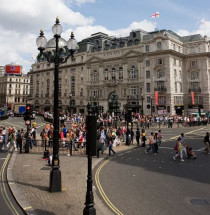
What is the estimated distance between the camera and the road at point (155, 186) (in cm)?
711

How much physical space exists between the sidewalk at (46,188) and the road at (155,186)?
753 millimetres

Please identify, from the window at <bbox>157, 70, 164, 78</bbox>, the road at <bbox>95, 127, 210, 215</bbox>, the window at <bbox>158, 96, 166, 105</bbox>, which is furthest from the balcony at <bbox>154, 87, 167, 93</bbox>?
the road at <bbox>95, 127, 210, 215</bbox>

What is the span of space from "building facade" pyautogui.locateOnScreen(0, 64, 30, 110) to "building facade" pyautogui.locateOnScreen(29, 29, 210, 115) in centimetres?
5315

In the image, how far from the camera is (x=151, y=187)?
9.02m

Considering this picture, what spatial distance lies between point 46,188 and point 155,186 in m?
4.50

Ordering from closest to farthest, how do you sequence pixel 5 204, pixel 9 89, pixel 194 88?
pixel 5 204
pixel 194 88
pixel 9 89

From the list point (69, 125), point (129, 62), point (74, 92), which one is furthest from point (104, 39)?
point (69, 125)

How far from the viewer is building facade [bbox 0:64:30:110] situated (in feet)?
347

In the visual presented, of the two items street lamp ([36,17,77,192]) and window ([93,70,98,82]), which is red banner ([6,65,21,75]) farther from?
street lamp ([36,17,77,192])

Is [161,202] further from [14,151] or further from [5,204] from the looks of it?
[14,151]

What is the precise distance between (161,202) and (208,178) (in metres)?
3.94

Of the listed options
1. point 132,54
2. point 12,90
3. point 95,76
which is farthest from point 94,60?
point 12,90

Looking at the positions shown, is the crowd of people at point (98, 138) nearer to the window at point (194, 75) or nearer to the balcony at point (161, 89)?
the balcony at point (161, 89)

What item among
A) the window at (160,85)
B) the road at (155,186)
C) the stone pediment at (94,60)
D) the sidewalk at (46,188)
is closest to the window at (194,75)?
the window at (160,85)
